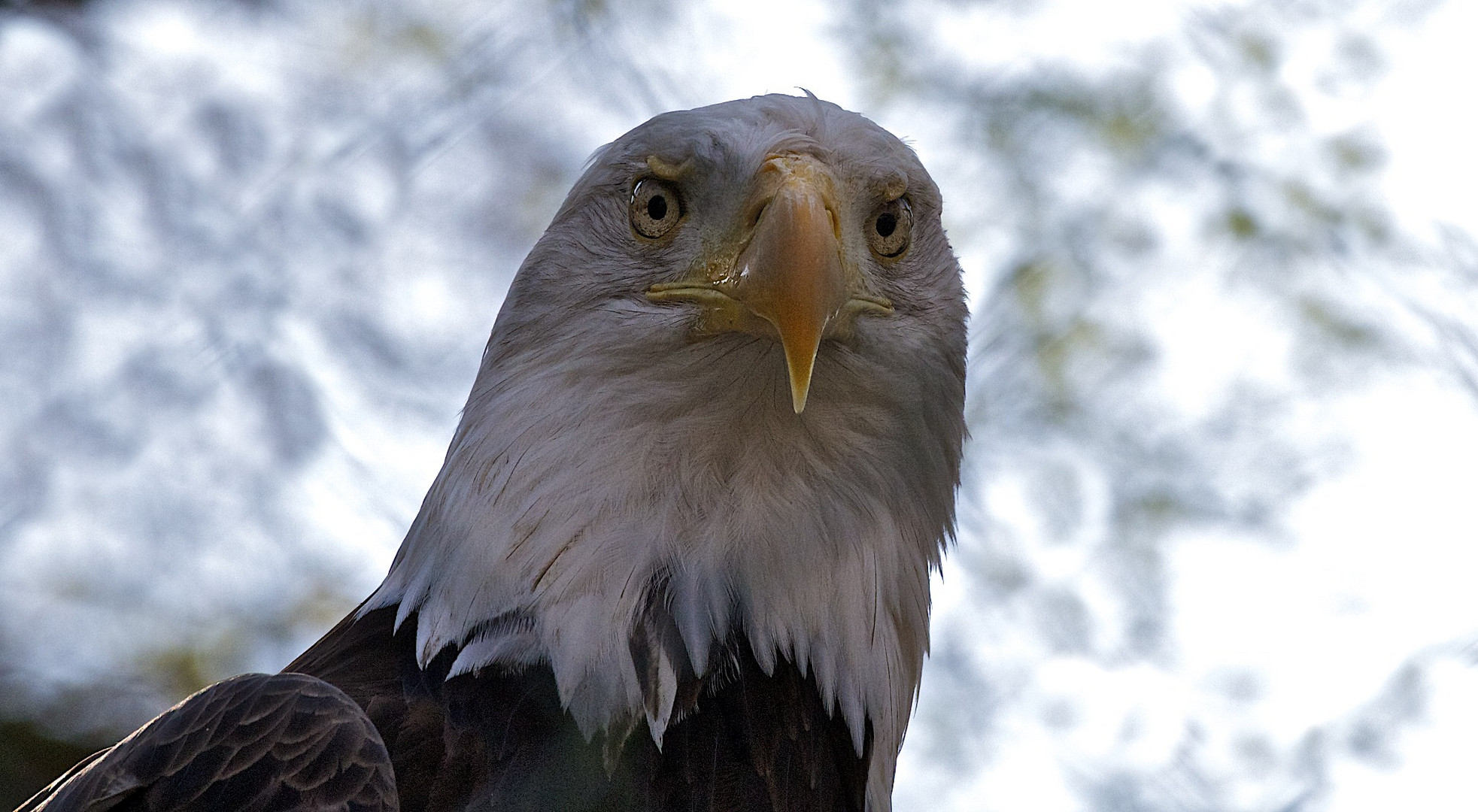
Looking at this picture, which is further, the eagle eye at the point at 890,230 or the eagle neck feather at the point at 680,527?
the eagle eye at the point at 890,230

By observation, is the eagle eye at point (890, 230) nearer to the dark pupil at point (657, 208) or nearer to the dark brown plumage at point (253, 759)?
the dark pupil at point (657, 208)

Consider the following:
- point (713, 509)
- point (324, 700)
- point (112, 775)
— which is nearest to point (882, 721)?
point (713, 509)

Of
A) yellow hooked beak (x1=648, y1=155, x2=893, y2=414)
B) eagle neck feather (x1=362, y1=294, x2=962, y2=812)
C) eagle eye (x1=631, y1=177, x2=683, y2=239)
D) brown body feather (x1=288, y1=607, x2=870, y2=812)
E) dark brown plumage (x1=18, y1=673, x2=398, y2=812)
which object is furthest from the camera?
eagle eye (x1=631, y1=177, x2=683, y2=239)

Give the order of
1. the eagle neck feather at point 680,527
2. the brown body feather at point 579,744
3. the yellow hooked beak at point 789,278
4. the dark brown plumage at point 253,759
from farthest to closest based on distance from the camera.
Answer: the eagle neck feather at point 680,527
the yellow hooked beak at point 789,278
the brown body feather at point 579,744
the dark brown plumage at point 253,759

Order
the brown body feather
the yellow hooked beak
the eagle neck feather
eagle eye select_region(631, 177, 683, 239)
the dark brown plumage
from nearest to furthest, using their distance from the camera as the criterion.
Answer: the dark brown plumage, the brown body feather, the yellow hooked beak, the eagle neck feather, eagle eye select_region(631, 177, 683, 239)

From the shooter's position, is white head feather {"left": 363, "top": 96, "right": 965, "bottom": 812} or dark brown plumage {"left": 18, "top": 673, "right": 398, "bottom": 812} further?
white head feather {"left": 363, "top": 96, "right": 965, "bottom": 812}

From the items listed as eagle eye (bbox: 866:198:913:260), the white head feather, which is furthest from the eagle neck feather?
eagle eye (bbox: 866:198:913:260)

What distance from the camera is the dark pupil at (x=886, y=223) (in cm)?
322

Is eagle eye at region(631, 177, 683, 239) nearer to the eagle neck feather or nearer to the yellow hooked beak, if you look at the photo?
the yellow hooked beak

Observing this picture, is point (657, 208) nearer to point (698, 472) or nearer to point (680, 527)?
point (698, 472)

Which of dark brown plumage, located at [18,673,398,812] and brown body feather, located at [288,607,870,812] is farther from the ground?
brown body feather, located at [288,607,870,812]

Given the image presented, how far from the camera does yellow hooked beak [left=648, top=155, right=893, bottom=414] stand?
2.71 metres

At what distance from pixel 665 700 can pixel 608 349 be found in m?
0.74

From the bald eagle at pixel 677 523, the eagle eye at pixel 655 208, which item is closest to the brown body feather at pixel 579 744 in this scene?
the bald eagle at pixel 677 523
